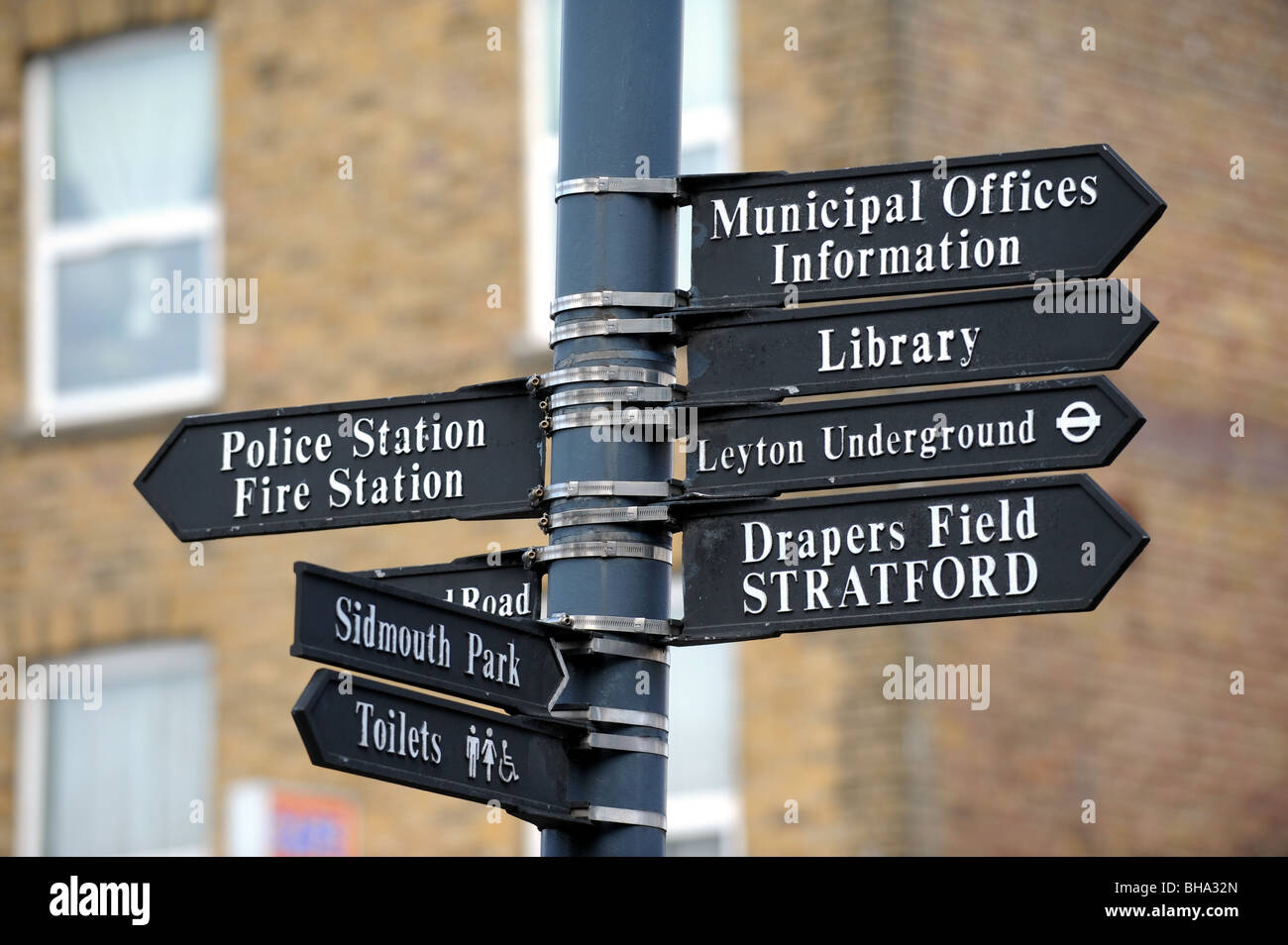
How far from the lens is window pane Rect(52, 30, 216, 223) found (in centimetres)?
1261

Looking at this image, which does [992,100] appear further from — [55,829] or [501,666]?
[501,666]

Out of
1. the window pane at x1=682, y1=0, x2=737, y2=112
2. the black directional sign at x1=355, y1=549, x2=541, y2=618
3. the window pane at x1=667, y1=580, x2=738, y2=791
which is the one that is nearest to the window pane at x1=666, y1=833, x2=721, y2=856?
the window pane at x1=667, y1=580, x2=738, y2=791

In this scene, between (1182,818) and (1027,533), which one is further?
(1182,818)

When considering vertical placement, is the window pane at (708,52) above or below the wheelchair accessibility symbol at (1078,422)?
above

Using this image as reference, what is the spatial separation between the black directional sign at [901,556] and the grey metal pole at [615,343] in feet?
0.42

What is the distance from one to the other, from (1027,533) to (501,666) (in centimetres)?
104

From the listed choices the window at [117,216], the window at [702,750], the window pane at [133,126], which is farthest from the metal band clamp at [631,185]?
the window pane at [133,126]

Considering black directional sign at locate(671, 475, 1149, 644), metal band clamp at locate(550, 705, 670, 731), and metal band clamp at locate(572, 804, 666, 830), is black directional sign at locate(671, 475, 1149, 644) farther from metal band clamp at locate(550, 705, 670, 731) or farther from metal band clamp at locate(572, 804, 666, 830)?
metal band clamp at locate(572, 804, 666, 830)

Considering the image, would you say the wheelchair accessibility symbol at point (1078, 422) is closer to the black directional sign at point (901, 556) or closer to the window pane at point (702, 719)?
the black directional sign at point (901, 556)

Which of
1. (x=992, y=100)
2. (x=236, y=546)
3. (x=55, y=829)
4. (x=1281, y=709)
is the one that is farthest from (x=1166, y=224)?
(x=55, y=829)

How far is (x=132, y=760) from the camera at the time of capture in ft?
39.5

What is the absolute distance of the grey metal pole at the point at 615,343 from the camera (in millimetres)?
4629

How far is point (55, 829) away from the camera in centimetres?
1209

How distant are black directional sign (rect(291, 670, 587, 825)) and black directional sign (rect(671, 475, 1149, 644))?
38 cm
